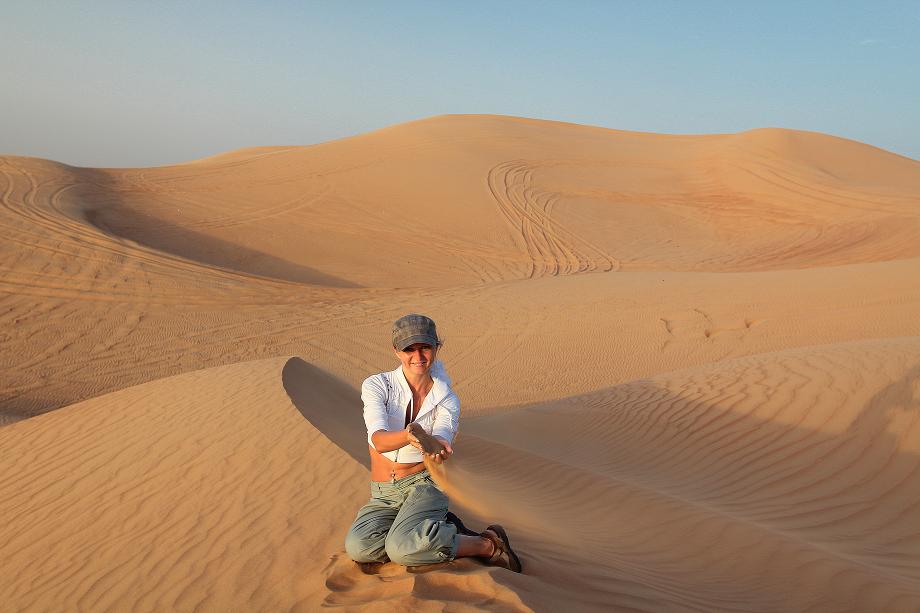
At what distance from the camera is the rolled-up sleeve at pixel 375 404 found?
3562mm

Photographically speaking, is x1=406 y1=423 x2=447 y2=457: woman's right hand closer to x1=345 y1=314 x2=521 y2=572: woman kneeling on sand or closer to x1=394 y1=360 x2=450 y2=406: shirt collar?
x1=345 y1=314 x2=521 y2=572: woman kneeling on sand

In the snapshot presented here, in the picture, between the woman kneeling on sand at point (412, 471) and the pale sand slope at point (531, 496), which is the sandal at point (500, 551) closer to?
the woman kneeling on sand at point (412, 471)

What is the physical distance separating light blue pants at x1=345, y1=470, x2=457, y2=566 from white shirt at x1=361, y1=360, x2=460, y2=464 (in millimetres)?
164

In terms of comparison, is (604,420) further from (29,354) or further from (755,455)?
(29,354)

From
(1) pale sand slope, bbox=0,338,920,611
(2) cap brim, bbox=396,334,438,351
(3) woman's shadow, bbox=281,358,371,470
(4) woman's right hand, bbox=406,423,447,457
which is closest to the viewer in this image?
(4) woman's right hand, bbox=406,423,447,457

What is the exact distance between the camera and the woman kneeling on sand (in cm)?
341

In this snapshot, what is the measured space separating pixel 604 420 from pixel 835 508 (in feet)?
11.1

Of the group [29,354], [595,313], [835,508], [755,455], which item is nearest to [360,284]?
[595,313]

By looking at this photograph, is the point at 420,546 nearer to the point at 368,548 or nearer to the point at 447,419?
the point at 368,548

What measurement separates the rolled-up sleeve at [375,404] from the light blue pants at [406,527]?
34 centimetres

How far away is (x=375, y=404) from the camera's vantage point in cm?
359

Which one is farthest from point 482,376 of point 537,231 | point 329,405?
point 537,231

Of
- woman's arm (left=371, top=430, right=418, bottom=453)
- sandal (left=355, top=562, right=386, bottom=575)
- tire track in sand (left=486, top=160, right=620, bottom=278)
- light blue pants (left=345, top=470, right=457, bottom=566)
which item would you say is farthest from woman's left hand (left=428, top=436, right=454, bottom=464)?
tire track in sand (left=486, top=160, right=620, bottom=278)

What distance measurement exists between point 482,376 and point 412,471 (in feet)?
29.0
